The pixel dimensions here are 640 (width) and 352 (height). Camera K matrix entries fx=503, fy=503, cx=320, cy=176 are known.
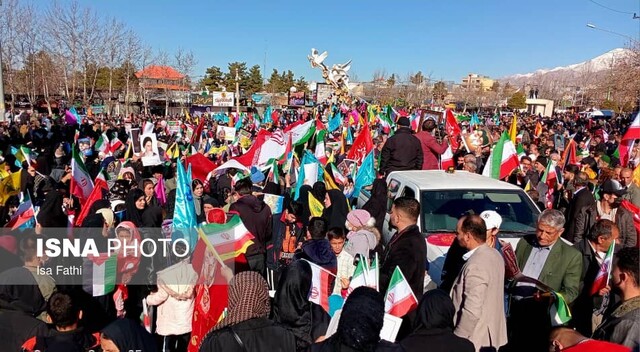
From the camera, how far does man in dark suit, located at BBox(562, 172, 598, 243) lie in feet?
20.9

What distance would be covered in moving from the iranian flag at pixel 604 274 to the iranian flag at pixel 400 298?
5.70ft

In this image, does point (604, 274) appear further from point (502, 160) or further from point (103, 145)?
point (103, 145)

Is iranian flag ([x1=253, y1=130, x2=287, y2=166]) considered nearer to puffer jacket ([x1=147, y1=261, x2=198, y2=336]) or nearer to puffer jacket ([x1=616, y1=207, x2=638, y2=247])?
puffer jacket ([x1=147, y1=261, x2=198, y2=336])

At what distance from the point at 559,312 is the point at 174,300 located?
3265 millimetres

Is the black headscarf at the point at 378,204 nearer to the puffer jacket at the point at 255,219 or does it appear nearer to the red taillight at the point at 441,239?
the red taillight at the point at 441,239

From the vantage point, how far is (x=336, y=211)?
24.3ft

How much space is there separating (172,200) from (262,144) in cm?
314

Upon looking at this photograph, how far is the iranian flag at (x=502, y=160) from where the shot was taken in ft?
29.9

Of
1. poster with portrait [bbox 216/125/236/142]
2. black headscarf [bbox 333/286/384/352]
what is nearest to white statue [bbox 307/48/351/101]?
poster with portrait [bbox 216/125/236/142]

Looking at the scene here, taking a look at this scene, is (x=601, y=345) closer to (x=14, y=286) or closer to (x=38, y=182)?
(x=14, y=286)

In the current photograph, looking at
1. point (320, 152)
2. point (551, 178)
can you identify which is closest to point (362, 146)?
point (320, 152)

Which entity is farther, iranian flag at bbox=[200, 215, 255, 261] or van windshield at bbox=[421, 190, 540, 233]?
van windshield at bbox=[421, 190, 540, 233]

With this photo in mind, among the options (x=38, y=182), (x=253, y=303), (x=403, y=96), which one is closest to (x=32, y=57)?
(x=38, y=182)

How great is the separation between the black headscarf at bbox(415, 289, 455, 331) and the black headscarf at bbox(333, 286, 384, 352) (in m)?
0.79
